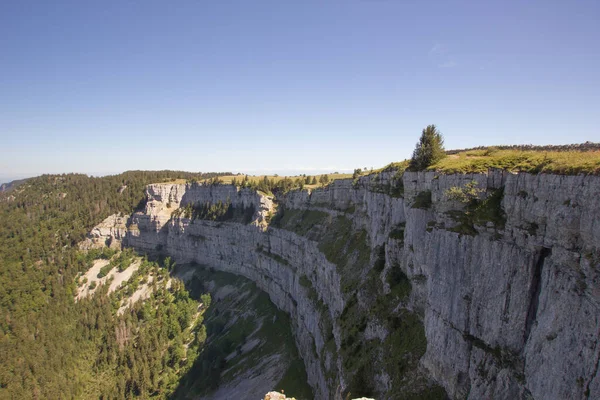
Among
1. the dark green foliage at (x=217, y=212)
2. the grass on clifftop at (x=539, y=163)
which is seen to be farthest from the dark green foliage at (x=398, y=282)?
the dark green foliage at (x=217, y=212)

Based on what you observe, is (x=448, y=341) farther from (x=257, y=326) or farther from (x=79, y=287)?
(x=79, y=287)

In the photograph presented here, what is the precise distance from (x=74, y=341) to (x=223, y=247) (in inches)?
1986

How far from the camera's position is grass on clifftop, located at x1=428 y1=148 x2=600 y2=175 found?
1748cm

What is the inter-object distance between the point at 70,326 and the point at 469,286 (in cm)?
11972

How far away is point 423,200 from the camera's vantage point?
105ft

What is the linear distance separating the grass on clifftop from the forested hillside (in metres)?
78.8

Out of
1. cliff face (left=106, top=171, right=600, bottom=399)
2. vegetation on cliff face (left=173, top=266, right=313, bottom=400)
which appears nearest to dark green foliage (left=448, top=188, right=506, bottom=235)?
cliff face (left=106, top=171, right=600, bottom=399)

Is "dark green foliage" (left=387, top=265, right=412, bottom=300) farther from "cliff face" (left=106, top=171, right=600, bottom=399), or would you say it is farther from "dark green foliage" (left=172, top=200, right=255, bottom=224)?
"dark green foliage" (left=172, top=200, right=255, bottom=224)

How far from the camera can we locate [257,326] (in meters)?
82.2

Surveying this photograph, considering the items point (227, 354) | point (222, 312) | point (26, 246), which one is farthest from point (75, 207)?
point (227, 354)

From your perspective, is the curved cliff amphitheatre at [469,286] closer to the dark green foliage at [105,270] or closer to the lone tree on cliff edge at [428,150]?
the lone tree on cliff edge at [428,150]

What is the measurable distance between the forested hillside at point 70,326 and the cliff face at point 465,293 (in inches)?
1910

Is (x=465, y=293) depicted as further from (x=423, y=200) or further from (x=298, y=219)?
(x=298, y=219)

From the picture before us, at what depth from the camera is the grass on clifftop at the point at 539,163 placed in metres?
17.5
